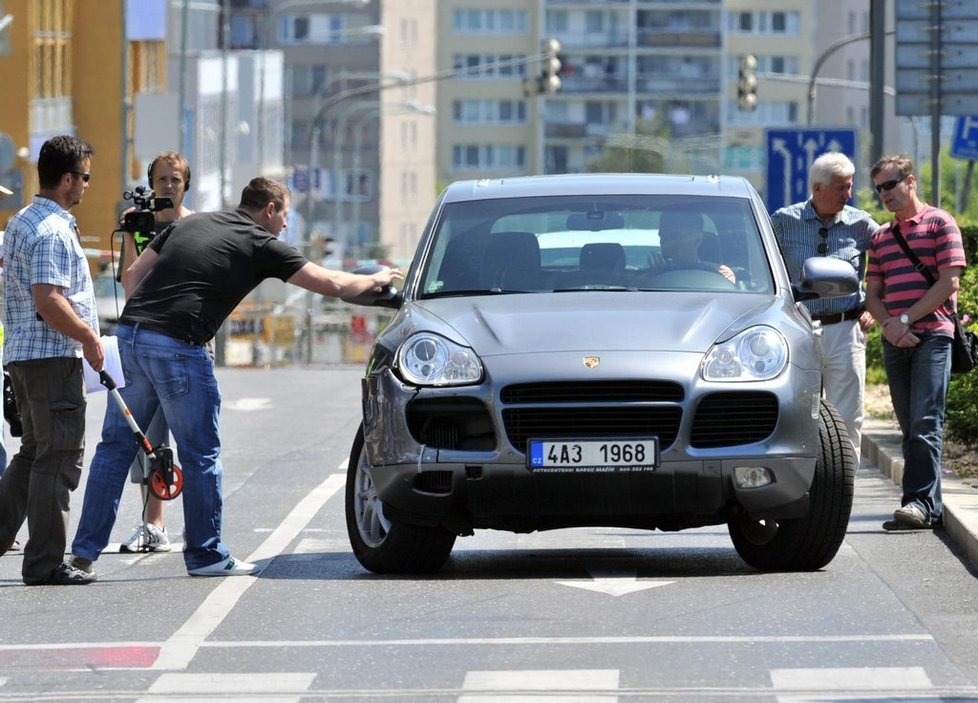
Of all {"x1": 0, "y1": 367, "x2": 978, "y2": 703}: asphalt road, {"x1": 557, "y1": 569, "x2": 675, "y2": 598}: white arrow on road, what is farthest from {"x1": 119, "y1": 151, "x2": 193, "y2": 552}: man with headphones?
{"x1": 557, "y1": 569, "x2": 675, "y2": 598}: white arrow on road

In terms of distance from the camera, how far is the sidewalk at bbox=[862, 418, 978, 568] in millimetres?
Result: 12109

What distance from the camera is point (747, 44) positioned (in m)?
166

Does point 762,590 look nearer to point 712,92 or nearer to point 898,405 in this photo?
point 898,405

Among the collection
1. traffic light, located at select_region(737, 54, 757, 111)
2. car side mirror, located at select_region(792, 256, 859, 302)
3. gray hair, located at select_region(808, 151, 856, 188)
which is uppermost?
traffic light, located at select_region(737, 54, 757, 111)

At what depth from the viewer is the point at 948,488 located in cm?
1415

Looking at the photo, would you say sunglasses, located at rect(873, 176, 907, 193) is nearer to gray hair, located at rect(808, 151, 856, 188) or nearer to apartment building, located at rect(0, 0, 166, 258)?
gray hair, located at rect(808, 151, 856, 188)

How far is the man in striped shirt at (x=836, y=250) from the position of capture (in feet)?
43.9

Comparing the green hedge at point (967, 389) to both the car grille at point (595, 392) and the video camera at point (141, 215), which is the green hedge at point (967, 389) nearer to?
the video camera at point (141, 215)

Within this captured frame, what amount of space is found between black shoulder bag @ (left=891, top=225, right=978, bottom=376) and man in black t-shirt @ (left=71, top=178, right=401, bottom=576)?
118 inches

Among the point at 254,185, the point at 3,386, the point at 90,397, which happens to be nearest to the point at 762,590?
the point at 254,185

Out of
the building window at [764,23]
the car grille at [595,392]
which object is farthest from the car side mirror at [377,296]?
the building window at [764,23]

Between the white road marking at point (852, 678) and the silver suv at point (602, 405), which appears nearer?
the white road marking at point (852, 678)

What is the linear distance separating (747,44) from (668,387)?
157089 millimetres

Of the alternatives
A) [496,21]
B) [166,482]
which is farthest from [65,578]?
[496,21]
